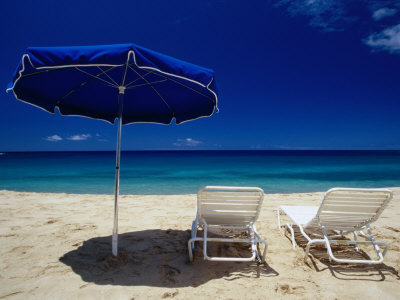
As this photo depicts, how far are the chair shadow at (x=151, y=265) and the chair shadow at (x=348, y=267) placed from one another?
0.73m

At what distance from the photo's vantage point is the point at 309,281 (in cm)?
246

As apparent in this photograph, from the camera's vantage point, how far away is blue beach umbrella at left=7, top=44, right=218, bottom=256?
1951 mm

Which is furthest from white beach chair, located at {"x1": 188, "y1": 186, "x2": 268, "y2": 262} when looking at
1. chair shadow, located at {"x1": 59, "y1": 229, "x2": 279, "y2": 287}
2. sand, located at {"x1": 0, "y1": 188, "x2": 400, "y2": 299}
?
sand, located at {"x1": 0, "y1": 188, "x2": 400, "y2": 299}

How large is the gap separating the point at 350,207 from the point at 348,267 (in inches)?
29.6

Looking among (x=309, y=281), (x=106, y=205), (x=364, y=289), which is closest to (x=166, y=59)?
(x=309, y=281)

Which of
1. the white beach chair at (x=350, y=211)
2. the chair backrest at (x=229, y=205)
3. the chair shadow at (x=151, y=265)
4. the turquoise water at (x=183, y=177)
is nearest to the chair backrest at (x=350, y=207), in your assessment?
the white beach chair at (x=350, y=211)

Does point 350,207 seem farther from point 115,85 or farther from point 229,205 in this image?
point 115,85

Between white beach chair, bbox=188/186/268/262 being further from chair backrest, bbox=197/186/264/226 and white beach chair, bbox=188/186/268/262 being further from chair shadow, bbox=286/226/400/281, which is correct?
chair shadow, bbox=286/226/400/281

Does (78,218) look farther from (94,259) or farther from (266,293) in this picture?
(266,293)

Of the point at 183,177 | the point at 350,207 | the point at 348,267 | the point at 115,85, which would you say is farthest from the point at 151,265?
the point at 183,177

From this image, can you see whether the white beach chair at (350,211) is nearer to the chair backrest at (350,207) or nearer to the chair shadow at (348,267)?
the chair backrest at (350,207)

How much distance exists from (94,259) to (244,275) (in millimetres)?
1909

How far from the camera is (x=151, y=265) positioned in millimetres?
2742

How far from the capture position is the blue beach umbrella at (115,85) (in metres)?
1.95
